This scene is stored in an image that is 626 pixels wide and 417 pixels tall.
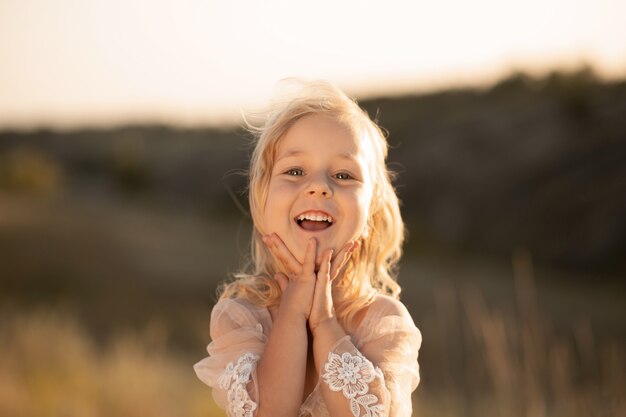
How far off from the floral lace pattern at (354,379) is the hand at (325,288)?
0.10 metres

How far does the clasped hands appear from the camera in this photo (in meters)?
2.00

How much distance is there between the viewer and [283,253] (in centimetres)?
204

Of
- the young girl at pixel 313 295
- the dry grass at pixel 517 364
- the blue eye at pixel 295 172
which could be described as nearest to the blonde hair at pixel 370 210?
the young girl at pixel 313 295

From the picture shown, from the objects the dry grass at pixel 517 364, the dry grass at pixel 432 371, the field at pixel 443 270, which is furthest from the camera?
the dry grass at pixel 517 364

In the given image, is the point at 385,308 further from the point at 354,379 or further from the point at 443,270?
the point at 443,270

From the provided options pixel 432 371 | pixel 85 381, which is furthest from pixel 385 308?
pixel 432 371

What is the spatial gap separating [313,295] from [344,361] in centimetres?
18

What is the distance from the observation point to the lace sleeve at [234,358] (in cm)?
198

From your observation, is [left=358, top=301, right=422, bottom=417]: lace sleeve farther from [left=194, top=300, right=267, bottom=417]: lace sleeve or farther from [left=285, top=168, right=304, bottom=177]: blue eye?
[left=285, top=168, right=304, bottom=177]: blue eye

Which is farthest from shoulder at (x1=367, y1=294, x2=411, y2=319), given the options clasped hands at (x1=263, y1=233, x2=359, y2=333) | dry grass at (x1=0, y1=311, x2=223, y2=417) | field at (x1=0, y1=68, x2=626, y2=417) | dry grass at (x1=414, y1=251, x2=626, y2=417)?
dry grass at (x1=414, y1=251, x2=626, y2=417)

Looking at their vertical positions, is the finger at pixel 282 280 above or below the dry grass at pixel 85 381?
below

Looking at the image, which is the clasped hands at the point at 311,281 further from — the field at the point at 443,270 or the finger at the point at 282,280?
the field at the point at 443,270

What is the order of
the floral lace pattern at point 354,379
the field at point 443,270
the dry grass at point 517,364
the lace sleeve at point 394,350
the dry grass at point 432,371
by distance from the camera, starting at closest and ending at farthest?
the floral lace pattern at point 354,379, the lace sleeve at point 394,350, the dry grass at point 432,371, the field at point 443,270, the dry grass at point 517,364

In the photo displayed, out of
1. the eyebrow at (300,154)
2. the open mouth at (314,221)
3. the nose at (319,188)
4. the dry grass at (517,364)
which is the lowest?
the open mouth at (314,221)
